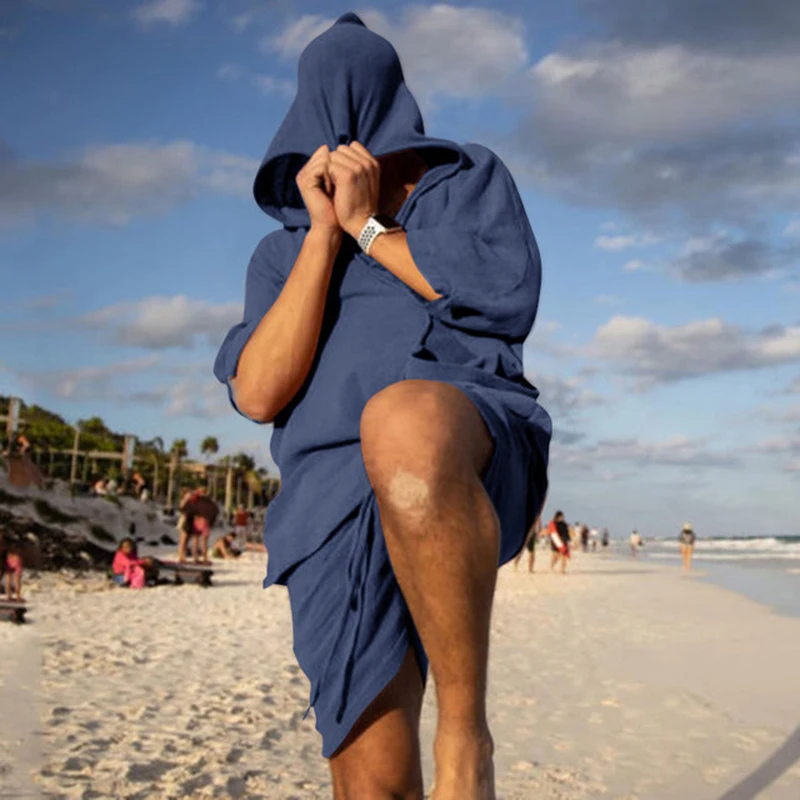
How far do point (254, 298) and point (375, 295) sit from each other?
0.24 metres

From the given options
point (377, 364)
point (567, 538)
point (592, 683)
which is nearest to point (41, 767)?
point (377, 364)

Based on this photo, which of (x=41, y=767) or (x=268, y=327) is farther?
(x=41, y=767)

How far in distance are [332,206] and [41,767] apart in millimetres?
4368

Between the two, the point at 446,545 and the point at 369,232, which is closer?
the point at 446,545

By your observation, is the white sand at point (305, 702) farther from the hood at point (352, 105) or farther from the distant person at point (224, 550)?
the distant person at point (224, 550)

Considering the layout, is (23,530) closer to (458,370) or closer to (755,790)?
(755,790)

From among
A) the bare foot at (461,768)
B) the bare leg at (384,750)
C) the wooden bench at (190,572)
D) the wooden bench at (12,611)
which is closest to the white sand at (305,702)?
the wooden bench at (12,611)

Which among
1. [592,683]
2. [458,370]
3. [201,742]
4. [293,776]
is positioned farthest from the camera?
[592,683]

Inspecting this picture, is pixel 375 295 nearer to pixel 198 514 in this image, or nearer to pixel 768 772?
pixel 768 772

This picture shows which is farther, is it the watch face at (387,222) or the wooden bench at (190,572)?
the wooden bench at (190,572)

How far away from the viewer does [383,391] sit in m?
1.12

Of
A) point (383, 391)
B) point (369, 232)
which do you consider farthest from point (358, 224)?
point (383, 391)

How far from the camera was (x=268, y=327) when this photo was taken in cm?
138

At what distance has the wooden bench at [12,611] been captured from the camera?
10234 mm
